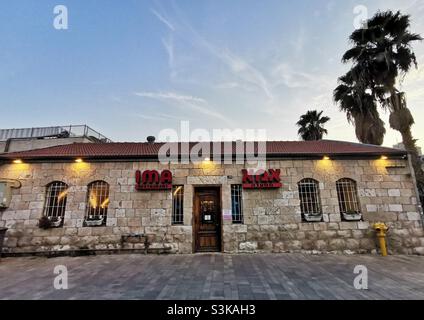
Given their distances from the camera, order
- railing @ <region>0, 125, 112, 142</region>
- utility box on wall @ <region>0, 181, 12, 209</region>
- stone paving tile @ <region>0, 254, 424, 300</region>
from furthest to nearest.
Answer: railing @ <region>0, 125, 112, 142</region>, utility box on wall @ <region>0, 181, 12, 209</region>, stone paving tile @ <region>0, 254, 424, 300</region>

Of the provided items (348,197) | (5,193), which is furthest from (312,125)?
(5,193)

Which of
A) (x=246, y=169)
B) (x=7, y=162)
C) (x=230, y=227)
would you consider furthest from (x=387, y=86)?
(x=7, y=162)

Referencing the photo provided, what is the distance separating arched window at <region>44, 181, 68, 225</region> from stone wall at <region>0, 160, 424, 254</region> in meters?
0.20

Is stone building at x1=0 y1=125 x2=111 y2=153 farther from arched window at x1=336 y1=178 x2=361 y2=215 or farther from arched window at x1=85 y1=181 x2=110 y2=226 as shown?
arched window at x1=336 y1=178 x2=361 y2=215

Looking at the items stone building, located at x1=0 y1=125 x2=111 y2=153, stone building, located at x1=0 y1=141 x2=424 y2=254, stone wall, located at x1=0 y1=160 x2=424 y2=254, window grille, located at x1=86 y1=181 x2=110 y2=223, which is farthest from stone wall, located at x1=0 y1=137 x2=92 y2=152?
window grille, located at x1=86 y1=181 x2=110 y2=223

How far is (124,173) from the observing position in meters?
7.49

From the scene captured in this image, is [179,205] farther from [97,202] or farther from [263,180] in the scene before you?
[263,180]

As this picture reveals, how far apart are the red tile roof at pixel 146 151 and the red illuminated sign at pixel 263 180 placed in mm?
744

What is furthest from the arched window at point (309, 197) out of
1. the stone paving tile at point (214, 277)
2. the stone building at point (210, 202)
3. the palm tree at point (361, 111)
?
the palm tree at point (361, 111)

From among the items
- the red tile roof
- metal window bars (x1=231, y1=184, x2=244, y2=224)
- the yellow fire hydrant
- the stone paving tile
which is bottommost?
the stone paving tile

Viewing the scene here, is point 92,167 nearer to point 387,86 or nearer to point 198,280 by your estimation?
point 198,280

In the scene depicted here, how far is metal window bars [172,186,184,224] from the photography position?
723cm

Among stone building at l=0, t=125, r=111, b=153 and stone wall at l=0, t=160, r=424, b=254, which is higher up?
stone building at l=0, t=125, r=111, b=153

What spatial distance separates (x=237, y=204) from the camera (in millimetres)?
7363
